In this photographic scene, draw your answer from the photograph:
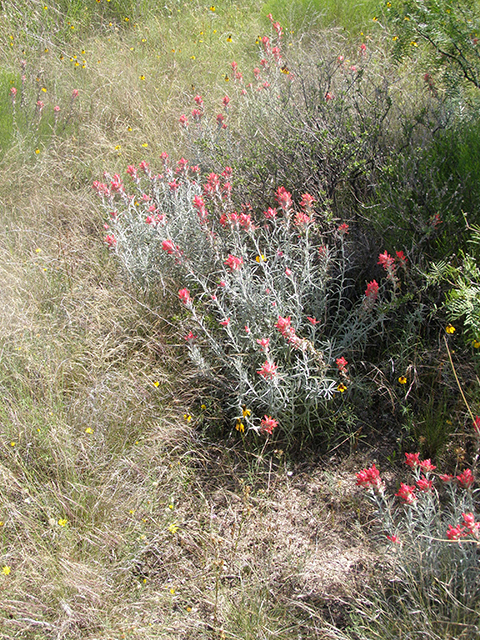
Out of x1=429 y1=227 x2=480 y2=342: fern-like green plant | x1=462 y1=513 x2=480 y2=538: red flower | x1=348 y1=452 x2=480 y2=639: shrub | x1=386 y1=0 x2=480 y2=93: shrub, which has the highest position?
x1=386 y1=0 x2=480 y2=93: shrub

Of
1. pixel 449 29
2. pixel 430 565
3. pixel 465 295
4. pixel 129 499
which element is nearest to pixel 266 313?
pixel 465 295

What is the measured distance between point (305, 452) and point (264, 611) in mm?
743

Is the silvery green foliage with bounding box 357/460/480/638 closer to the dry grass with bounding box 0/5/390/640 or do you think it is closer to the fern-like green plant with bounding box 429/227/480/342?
the dry grass with bounding box 0/5/390/640

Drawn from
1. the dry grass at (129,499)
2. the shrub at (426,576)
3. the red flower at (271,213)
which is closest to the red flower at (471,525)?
the shrub at (426,576)

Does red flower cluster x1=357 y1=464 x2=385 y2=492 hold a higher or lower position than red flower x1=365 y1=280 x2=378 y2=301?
lower

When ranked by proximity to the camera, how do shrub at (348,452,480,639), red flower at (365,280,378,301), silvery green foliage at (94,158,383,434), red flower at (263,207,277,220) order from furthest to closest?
red flower at (263,207,277,220) < silvery green foliage at (94,158,383,434) < red flower at (365,280,378,301) < shrub at (348,452,480,639)

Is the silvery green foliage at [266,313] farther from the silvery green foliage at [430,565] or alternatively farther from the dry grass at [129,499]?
the silvery green foliage at [430,565]

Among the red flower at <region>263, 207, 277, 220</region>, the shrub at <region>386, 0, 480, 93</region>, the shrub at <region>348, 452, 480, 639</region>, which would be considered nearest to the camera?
the shrub at <region>348, 452, 480, 639</region>

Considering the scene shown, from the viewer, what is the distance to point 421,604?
1.59 metres

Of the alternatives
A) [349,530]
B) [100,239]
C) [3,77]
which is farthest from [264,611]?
[3,77]

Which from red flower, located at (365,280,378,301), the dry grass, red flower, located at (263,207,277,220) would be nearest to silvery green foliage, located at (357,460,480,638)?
the dry grass

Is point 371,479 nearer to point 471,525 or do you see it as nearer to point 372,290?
point 471,525

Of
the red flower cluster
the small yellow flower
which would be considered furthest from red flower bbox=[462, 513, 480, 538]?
→ the small yellow flower

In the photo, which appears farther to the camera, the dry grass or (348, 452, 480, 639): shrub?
the dry grass
